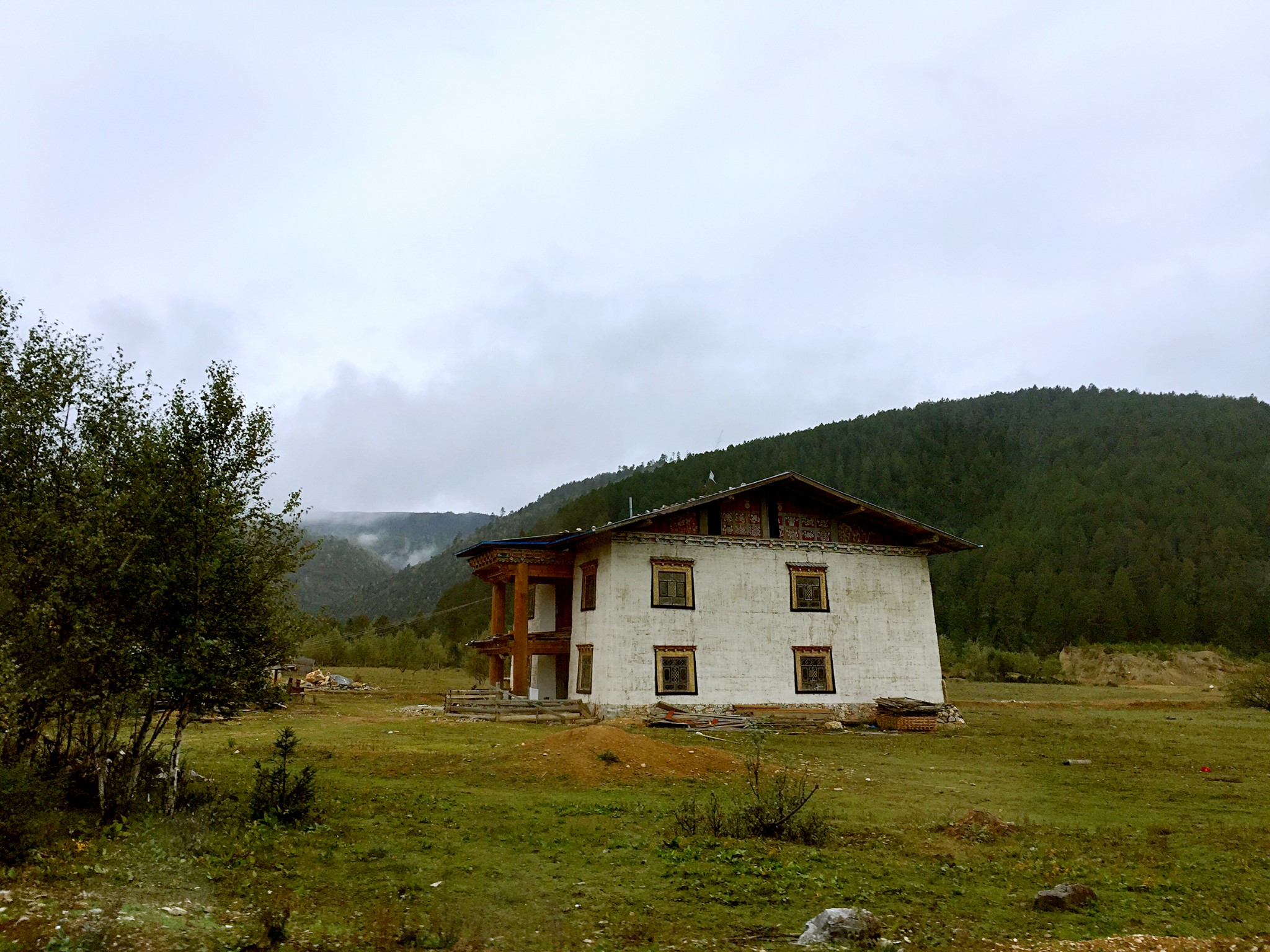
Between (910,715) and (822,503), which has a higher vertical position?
(822,503)

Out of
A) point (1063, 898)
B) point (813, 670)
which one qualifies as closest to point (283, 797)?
point (1063, 898)

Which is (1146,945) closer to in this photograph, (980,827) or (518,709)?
(980,827)

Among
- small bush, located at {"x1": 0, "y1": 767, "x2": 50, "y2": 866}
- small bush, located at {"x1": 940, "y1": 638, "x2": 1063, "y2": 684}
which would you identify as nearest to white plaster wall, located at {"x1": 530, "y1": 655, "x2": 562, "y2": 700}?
small bush, located at {"x1": 0, "y1": 767, "x2": 50, "y2": 866}

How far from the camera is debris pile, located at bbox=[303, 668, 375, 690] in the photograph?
143ft

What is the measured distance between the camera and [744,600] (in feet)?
92.3

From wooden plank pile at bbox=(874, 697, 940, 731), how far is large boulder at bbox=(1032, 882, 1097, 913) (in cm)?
1934

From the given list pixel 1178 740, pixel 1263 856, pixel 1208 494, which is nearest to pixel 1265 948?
pixel 1263 856

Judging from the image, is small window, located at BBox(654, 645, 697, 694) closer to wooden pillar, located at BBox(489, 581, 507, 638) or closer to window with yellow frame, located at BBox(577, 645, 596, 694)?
window with yellow frame, located at BBox(577, 645, 596, 694)

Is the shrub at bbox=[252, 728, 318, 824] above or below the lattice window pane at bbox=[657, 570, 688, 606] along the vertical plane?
below

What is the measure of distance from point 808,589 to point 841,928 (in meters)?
22.5

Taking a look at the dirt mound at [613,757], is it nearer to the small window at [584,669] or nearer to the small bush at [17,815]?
the small window at [584,669]

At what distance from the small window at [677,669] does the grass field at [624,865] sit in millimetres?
9609

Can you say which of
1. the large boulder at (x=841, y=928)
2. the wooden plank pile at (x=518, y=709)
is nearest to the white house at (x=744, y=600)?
the wooden plank pile at (x=518, y=709)

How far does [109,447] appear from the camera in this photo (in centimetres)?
1109
